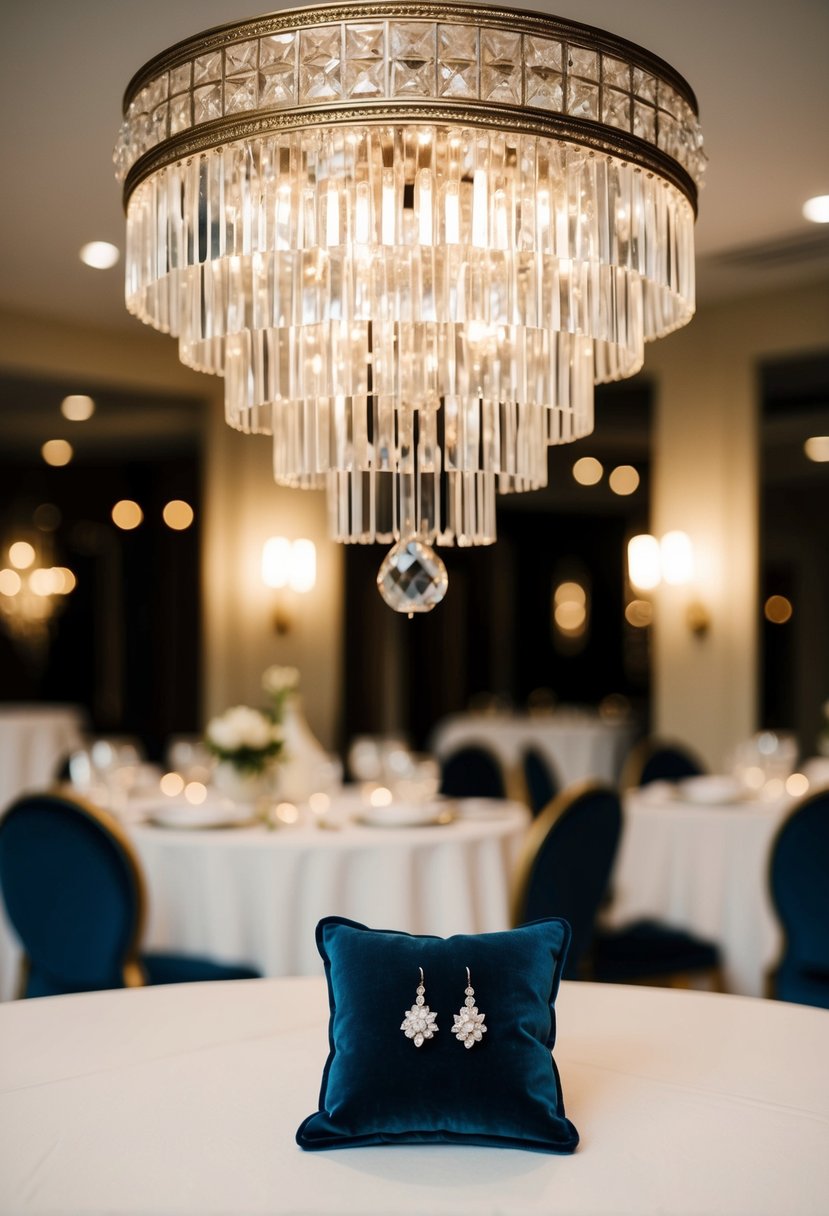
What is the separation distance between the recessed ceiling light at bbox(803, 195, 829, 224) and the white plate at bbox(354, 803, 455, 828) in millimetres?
3024

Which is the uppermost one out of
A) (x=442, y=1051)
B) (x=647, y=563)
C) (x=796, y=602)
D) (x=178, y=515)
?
(x=178, y=515)

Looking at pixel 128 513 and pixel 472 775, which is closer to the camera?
pixel 472 775

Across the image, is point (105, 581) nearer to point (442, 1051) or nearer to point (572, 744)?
point (572, 744)

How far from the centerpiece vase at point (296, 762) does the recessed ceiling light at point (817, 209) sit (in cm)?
298

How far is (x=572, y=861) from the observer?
3.45 meters

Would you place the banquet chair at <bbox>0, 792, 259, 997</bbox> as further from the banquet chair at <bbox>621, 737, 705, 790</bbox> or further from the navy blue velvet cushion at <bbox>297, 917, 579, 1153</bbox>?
the banquet chair at <bbox>621, 737, 705, 790</bbox>

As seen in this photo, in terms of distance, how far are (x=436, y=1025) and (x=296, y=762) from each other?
291 centimetres

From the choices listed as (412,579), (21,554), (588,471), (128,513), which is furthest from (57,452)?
(412,579)

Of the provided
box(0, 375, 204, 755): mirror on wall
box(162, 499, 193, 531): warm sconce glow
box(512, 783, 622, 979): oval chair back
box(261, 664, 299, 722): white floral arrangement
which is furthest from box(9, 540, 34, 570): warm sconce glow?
box(512, 783, 622, 979): oval chair back

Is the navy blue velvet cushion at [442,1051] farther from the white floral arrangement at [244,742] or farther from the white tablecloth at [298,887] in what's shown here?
the white floral arrangement at [244,742]

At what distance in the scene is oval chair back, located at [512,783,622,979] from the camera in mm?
3305

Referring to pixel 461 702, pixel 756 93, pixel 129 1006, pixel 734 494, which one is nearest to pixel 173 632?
pixel 461 702

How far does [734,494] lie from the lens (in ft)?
22.7

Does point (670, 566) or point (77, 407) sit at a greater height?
point (77, 407)
